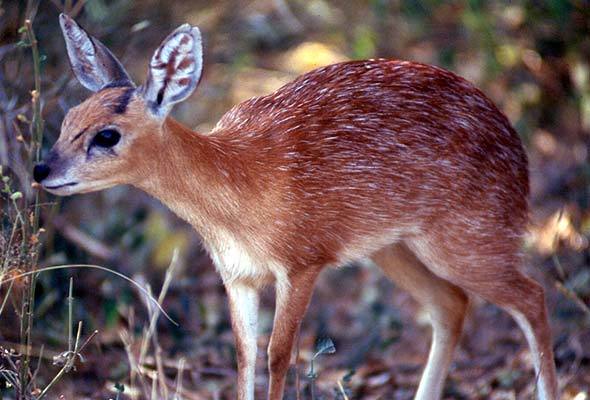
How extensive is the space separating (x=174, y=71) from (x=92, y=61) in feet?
1.59

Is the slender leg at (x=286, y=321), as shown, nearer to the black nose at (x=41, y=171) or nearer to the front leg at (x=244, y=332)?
the front leg at (x=244, y=332)

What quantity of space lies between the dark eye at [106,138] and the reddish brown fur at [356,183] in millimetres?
242

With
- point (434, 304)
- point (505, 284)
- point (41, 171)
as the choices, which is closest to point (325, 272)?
point (434, 304)

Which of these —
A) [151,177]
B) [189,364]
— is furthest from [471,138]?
[189,364]

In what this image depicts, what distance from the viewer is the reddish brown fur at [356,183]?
5.53 meters

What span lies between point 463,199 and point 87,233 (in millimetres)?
3292

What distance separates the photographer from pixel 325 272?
911 centimetres

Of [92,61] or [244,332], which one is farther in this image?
[244,332]

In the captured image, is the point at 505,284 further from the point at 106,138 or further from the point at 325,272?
the point at 325,272

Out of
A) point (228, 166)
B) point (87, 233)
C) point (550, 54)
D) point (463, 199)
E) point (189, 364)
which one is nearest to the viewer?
point (228, 166)

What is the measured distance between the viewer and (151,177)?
17.4 ft

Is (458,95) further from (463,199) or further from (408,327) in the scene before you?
(408,327)

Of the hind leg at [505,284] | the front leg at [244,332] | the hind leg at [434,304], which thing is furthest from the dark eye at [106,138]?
the hind leg at [434,304]

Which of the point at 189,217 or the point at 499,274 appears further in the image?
the point at 499,274
